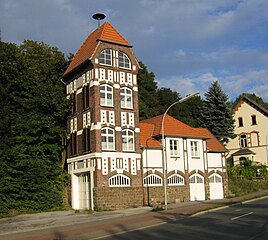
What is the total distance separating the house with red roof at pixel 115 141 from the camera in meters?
32.9

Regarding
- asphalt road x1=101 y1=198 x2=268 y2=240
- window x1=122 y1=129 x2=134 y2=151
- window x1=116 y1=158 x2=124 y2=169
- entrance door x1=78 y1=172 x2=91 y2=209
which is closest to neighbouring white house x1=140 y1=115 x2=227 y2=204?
window x1=122 y1=129 x2=134 y2=151

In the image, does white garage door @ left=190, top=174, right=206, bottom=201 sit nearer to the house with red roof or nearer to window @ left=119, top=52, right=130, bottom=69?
the house with red roof

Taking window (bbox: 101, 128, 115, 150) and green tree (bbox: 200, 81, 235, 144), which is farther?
green tree (bbox: 200, 81, 235, 144)

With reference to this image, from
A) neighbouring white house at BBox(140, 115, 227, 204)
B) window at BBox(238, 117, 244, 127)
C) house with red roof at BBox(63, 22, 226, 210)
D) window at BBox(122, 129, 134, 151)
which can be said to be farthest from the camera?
window at BBox(238, 117, 244, 127)

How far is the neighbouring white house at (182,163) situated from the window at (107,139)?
12.0 feet

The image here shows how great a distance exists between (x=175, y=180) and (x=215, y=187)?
226 inches

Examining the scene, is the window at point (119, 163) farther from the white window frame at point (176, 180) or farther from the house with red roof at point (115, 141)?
the white window frame at point (176, 180)

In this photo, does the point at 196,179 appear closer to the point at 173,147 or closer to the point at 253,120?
the point at 173,147

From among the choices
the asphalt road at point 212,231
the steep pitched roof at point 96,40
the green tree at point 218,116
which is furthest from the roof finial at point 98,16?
the green tree at point 218,116

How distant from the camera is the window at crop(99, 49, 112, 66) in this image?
34.4 meters

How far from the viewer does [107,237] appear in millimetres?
17031

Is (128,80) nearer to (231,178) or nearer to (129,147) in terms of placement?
(129,147)

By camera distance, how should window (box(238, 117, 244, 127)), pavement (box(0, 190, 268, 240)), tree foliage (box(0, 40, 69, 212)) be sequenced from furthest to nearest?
window (box(238, 117, 244, 127)), tree foliage (box(0, 40, 69, 212)), pavement (box(0, 190, 268, 240))

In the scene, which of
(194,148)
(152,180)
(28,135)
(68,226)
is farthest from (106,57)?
(68,226)
